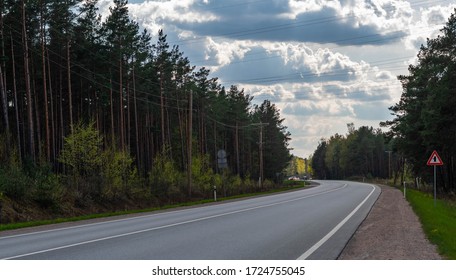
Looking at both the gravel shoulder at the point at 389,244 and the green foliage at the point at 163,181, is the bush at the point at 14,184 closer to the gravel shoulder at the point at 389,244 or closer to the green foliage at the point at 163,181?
the green foliage at the point at 163,181

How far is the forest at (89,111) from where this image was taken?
3139 cm

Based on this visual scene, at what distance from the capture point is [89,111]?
55.2 m

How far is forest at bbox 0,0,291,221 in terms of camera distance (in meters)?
31.4

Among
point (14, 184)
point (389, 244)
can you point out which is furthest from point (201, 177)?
point (389, 244)

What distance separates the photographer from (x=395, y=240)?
13.7 m

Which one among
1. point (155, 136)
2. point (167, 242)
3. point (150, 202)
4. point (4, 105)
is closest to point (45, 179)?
point (4, 105)

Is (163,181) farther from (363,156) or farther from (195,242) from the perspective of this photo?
(363,156)

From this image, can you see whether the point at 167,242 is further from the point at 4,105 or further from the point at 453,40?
the point at 453,40

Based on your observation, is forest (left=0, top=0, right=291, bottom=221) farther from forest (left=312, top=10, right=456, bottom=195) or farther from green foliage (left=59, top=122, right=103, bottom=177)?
forest (left=312, top=10, right=456, bottom=195)

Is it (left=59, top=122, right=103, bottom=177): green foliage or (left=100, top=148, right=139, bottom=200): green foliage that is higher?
(left=59, top=122, right=103, bottom=177): green foliage

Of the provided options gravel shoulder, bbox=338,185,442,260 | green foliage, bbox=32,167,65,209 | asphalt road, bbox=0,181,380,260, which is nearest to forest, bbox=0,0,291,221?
green foliage, bbox=32,167,65,209

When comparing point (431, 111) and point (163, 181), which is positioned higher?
point (431, 111)

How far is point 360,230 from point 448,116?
26452mm

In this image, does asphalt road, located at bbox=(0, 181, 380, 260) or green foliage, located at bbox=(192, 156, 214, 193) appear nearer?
asphalt road, located at bbox=(0, 181, 380, 260)
